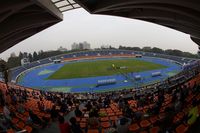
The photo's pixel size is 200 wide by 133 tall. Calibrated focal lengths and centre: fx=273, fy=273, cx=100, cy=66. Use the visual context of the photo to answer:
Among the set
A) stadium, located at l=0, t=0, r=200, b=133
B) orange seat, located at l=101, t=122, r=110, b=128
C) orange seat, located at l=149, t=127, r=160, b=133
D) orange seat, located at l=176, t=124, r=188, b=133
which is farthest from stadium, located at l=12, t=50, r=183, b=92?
orange seat, located at l=176, t=124, r=188, b=133

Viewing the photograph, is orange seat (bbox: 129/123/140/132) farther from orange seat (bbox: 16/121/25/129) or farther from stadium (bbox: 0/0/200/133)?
orange seat (bbox: 16/121/25/129)

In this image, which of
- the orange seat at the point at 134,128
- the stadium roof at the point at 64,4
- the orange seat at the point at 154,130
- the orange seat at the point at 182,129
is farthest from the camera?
the stadium roof at the point at 64,4

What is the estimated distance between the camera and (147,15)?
91.2ft

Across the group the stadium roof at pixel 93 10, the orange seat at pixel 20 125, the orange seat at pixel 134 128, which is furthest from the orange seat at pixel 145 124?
the stadium roof at pixel 93 10

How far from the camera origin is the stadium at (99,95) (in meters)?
12.9

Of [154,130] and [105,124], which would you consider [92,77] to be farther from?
[154,130]

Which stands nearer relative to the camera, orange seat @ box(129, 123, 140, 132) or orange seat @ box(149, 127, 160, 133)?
orange seat @ box(149, 127, 160, 133)

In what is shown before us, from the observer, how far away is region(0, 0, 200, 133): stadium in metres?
12.9

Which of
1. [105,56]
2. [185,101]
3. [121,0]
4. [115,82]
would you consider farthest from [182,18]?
[105,56]

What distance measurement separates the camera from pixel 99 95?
37.8m

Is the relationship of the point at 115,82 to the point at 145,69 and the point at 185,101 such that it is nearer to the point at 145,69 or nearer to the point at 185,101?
the point at 145,69

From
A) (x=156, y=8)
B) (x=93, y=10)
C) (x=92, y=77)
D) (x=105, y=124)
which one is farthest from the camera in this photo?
(x=92, y=77)

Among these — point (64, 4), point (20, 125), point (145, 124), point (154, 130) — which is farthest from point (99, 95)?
point (154, 130)

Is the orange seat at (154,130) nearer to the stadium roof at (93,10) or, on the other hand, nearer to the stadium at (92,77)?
the stadium roof at (93,10)
